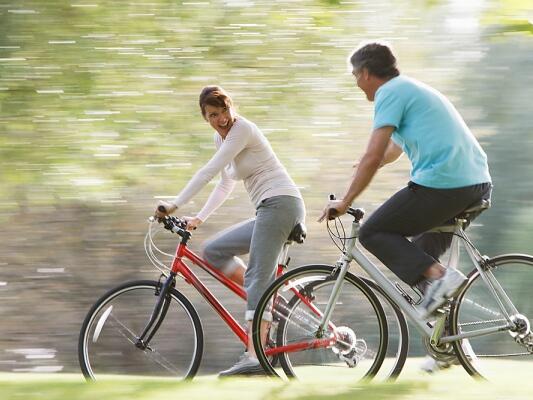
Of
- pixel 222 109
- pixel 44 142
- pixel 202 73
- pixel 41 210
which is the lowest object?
pixel 41 210

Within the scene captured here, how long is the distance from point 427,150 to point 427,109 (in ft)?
0.66

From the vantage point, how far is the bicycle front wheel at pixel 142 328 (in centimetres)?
595

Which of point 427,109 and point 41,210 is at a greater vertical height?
point 427,109

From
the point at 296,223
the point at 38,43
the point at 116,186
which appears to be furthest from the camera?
the point at 116,186

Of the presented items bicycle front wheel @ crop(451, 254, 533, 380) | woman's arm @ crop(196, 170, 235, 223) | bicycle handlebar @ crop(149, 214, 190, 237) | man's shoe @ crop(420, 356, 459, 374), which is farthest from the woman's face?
man's shoe @ crop(420, 356, 459, 374)

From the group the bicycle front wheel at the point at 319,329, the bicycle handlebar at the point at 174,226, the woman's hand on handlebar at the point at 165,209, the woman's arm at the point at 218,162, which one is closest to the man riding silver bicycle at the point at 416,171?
the bicycle front wheel at the point at 319,329

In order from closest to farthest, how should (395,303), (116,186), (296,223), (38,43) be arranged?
1. (395,303)
2. (296,223)
3. (38,43)
4. (116,186)

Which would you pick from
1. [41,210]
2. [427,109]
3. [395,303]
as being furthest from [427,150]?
[41,210]

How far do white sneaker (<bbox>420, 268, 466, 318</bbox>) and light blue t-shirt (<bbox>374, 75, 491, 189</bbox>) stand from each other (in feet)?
1.46

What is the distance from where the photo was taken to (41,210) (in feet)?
32.5

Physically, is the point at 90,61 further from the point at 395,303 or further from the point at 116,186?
the point at 395,303

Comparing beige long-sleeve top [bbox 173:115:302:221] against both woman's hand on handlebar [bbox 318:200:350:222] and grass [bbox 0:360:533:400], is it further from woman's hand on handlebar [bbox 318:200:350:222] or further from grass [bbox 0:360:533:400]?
grass [bbox 0:360:533:400]

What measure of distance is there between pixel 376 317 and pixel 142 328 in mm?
1451

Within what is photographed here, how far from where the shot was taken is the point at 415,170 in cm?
523
